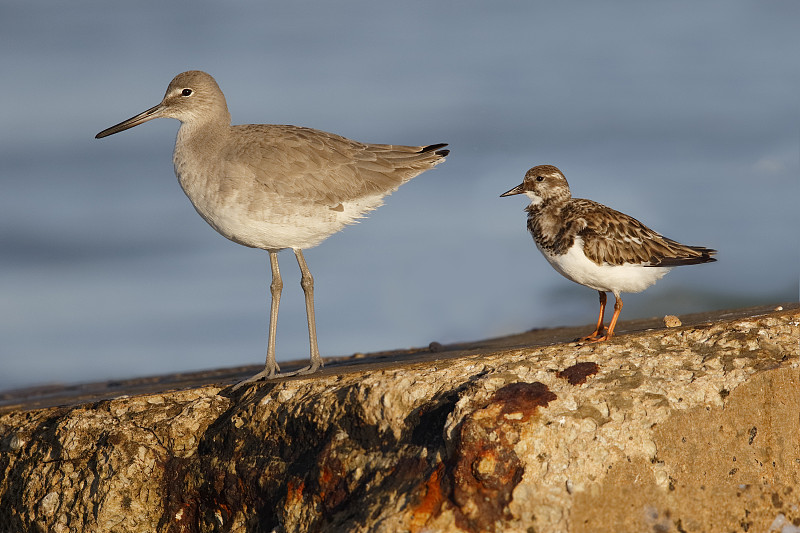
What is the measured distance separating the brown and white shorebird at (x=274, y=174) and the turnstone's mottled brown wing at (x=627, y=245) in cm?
232

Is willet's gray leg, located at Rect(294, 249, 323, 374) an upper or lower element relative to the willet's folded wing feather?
lower

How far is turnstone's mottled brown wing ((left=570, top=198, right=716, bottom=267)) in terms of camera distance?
26.1ft

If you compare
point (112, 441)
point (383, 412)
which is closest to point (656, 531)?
point (383, 412)

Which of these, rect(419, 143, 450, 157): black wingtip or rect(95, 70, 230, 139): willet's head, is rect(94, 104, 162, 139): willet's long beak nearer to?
rect(95, 70, 230, 139): willet's head

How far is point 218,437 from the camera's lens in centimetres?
634

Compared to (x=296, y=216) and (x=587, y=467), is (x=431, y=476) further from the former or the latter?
(x=296, y=216)

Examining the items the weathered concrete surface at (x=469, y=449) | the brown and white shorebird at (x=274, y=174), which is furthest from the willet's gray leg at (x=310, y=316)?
the weathered concrete surface at (x=469, y=449)

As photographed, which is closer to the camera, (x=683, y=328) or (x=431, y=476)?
(x=431, y=476)

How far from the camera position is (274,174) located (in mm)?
8547

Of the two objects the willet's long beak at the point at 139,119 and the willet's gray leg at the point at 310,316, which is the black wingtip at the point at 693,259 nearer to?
the willet's gray leg at the point at 310,316

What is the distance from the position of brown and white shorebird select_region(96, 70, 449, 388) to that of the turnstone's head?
117 centimetres

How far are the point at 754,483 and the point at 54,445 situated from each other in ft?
17.5

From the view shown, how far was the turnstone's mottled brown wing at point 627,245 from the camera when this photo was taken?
7.96m

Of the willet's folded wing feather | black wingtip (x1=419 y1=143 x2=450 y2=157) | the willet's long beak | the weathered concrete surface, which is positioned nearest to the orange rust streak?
the weathered concrete surface
